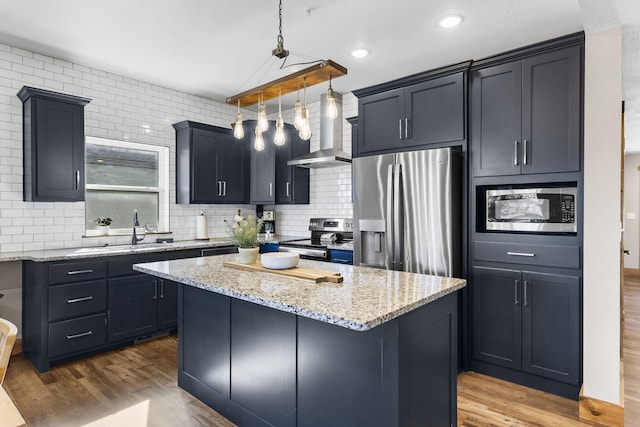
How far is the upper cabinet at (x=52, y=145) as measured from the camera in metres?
3.36

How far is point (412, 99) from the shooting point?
3.37 meters

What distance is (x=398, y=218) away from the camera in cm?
328

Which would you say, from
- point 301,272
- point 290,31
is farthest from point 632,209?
point 301,272

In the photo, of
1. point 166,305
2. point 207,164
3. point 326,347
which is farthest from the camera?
point 207,164

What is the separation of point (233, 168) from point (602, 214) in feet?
13.0

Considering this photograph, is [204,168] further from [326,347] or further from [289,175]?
[326,347]

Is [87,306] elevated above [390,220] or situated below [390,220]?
below

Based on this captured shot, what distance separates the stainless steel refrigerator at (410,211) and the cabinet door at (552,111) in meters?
0.55

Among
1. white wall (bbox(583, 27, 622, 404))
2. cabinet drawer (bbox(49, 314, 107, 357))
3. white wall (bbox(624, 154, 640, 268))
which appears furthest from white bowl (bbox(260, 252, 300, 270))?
white wall (bbox(624, 154, 640, 268))

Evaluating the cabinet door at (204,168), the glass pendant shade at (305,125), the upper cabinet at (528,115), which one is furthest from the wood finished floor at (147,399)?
the cabinet door at (204,168)

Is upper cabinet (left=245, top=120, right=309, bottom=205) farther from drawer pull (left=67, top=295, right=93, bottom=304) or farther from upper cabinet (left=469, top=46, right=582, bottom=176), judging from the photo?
upper cabinet (left=469, top=46, right=582, bottom=176)

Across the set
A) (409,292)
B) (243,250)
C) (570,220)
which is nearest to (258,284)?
(243,250)

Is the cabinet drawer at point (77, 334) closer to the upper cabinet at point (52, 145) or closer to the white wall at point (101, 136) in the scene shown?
the white wall at point (101, 136)

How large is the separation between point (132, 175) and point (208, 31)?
7.03 feet
